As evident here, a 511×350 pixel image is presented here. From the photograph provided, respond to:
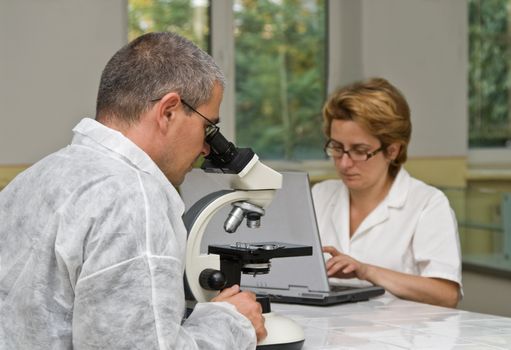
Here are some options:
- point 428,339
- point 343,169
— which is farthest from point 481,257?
point 428,339

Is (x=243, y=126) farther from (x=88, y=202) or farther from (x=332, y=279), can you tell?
(x=88, y=202)

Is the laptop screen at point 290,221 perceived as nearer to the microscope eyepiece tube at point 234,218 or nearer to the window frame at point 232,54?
the microscope eyepiece tube at point 234,218

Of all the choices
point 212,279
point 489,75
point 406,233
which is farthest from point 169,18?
point 212,279

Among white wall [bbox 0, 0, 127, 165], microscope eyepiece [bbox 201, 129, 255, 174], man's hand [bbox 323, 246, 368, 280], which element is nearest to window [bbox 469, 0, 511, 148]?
white wall [bbox 0, 0, 127, 165]

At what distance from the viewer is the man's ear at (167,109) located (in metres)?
1.68

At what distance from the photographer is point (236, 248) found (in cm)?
212

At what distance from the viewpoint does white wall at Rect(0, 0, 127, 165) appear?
4098 millimetres

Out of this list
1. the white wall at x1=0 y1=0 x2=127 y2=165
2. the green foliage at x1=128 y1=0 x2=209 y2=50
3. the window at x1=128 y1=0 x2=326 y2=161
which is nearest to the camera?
the white wall at x1=0 y1=0 x2=127 y2=165

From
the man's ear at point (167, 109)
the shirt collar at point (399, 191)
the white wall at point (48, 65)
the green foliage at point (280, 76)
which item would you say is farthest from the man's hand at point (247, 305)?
the green foliage at point (280, 76)

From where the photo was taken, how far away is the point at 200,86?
1731mm

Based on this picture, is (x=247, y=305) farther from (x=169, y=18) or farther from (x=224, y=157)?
(x=169, y=18)

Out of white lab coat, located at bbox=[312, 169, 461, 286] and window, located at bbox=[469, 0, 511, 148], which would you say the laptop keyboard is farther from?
window, located at bbox=[469, 0, 511, 148]

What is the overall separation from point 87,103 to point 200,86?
2596 millimetres

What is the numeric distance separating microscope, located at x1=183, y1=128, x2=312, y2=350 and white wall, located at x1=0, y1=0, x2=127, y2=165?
2220 millimetres
